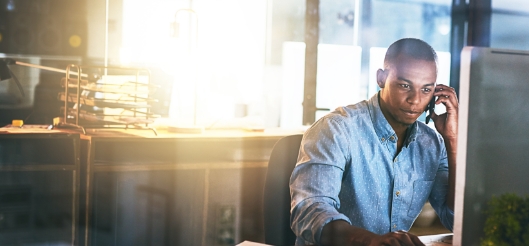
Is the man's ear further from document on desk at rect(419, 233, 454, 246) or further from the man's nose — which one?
document on desk at rect(419, 233, 454, 246)

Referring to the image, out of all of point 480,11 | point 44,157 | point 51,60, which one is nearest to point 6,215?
point 44,157

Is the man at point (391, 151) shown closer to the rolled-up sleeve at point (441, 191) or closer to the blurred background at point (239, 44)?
the rolled-up sleeve at point (441, 191)

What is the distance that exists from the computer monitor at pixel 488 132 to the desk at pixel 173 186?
6.82 feet

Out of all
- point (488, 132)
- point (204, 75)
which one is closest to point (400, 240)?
point (488, 132)

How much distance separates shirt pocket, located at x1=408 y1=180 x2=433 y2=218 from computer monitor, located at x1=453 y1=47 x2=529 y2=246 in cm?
66

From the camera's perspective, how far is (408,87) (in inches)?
56.8

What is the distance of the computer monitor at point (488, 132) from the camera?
81cm

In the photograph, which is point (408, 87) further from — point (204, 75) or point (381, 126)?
point (204, 75)

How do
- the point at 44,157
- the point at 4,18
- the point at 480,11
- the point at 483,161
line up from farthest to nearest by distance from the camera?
the point at 480,11 → the point at 4,18 → the point at 44,157 → the point at 483,161

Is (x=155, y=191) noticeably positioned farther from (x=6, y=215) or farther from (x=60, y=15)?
(x=60, y=15)

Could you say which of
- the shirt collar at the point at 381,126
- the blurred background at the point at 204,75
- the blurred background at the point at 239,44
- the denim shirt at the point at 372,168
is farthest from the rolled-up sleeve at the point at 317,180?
the blurred background at the point at 239,44

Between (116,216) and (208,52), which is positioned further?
(208,52)

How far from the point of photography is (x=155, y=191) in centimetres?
284

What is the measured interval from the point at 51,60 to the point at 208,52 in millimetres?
1090
